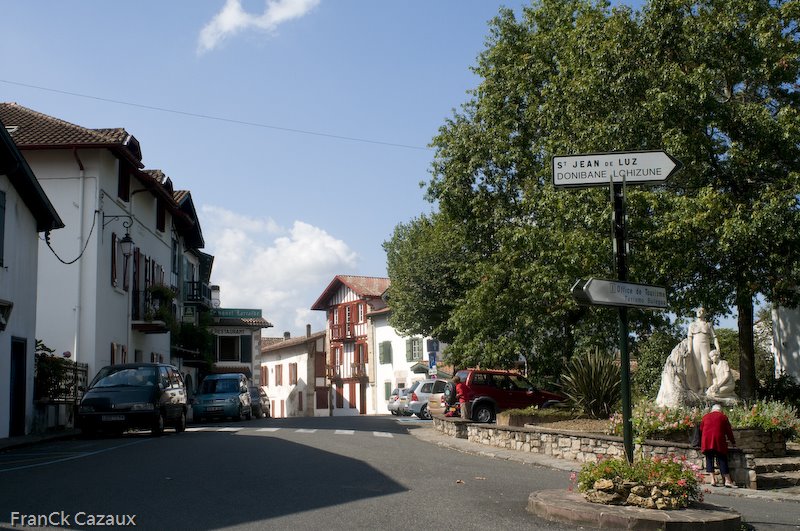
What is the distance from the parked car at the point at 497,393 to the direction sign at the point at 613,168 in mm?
18973

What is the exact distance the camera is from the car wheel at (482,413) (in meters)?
27.3

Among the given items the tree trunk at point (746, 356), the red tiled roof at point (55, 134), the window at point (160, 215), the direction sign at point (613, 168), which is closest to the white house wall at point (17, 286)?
the red tiled roof at point (55, 134)

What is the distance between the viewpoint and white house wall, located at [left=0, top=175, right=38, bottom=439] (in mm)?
19797

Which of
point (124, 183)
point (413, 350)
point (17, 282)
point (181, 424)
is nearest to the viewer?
point (17, 282)

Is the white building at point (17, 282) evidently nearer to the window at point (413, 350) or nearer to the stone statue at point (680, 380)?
the stone statue at point (680, 380)

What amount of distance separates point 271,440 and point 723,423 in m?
9.09

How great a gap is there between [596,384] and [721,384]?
12.7 feet

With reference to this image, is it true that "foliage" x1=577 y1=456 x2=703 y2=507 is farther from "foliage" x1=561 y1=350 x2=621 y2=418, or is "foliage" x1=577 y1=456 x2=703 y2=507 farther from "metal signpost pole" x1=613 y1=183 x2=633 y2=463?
"foliage" x1=561 y1=350 x2=621 y2=418

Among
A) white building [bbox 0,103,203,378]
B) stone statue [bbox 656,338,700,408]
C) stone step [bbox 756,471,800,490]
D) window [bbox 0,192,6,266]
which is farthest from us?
white building [bbox 0,103,203,378]

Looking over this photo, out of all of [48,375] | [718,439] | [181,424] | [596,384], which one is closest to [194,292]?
[48,375]

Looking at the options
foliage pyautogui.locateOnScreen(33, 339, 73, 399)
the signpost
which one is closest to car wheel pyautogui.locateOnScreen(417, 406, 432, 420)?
foliage pyautogui.locateOnScreen(33, 339, 73, 399)

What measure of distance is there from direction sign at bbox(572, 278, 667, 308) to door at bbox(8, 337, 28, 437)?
53.1 ft

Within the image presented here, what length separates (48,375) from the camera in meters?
22.7

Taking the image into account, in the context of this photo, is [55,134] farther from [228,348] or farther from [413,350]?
[228,348]
